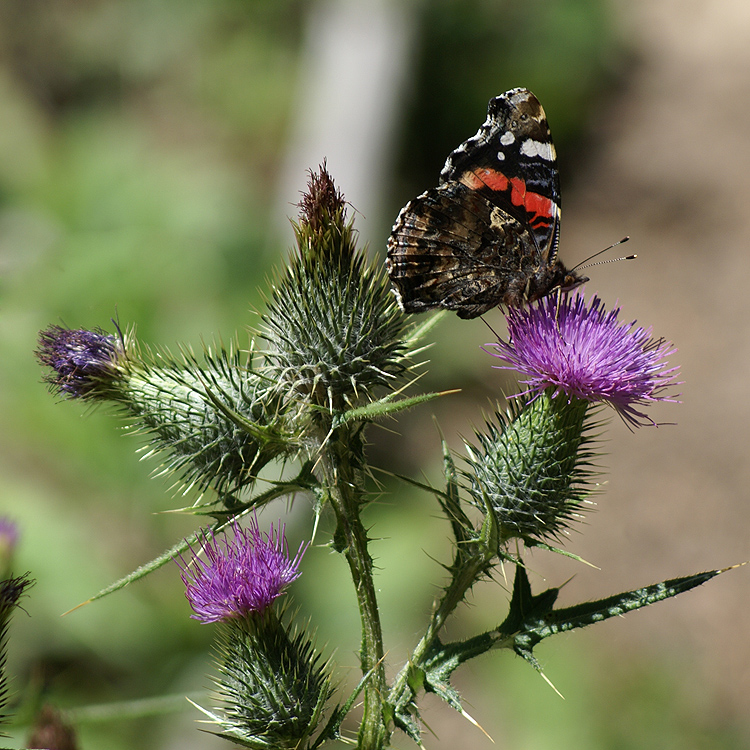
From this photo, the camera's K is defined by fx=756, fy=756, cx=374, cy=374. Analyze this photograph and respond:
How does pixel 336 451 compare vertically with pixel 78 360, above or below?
below

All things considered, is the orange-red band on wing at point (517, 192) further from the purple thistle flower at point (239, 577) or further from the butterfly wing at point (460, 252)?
the purple thistle flower at point (239, 577)

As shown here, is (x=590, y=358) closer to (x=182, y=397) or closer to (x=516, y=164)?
(x=516, y=164)

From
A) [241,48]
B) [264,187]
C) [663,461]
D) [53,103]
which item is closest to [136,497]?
[264,187]

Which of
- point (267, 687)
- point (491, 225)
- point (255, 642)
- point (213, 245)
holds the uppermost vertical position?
point (213, 245)

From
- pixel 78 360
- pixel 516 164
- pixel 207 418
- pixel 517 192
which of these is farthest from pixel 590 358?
pixel 78 360

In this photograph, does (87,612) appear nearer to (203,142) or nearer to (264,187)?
(264,187)

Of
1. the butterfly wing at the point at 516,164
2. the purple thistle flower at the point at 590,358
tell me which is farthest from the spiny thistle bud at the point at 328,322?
the butterfly wing at the point at 516,164
